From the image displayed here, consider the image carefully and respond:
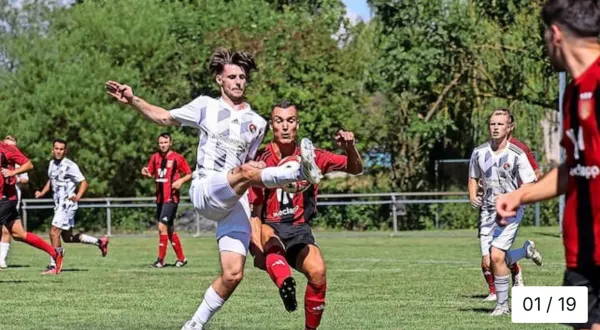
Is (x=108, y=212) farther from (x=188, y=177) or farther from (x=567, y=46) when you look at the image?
(x=567, y=46)

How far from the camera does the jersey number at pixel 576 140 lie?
545 cm

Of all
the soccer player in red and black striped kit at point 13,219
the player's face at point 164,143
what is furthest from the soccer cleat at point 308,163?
the player's face at point 164,143

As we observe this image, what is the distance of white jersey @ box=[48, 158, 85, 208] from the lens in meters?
20.6

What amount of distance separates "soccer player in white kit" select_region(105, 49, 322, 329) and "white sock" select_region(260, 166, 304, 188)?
56cm

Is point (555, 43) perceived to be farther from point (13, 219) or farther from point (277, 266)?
point (13, 219)

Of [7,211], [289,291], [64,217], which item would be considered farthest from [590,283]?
[64,217]

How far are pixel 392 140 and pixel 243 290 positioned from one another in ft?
87.1

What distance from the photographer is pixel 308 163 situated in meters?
8.16

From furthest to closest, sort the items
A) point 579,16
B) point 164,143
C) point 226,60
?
point 164,143, point 226,60, point 579,16

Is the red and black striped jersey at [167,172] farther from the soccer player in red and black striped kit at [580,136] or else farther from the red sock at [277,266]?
the soccer player in red and black striped kit at [580,136]

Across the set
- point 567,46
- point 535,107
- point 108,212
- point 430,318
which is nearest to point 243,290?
point 430,318

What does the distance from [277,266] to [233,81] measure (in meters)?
1.50

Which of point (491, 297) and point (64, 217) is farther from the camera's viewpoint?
point (64, 217)

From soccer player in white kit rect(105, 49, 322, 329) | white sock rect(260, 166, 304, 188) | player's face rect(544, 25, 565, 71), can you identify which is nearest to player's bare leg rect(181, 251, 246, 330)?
soccer player in white kit rect(105, 49, 322, 329)
